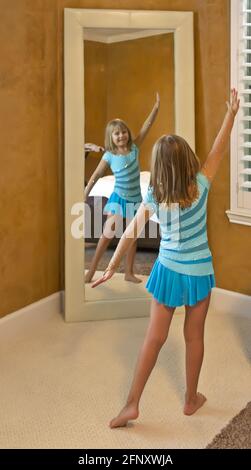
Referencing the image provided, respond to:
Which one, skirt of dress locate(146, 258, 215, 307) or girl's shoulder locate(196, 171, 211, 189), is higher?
girl's shoulder locate(196, 171, 211, 189)

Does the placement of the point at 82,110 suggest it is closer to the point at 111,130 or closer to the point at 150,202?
the point at 111,130

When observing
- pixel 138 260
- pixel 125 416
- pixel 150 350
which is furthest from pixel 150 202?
pixel 138 260

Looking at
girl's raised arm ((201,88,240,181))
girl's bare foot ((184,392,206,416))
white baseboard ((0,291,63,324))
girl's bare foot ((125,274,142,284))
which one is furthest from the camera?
girl's bare foot ((125,274,142,284))

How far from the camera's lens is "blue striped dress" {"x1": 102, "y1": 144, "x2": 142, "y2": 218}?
3.34 metres

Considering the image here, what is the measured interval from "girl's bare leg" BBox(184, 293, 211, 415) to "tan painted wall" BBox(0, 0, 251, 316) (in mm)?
1158

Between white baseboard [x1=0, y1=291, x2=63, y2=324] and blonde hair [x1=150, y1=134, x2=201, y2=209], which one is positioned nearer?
blonde hair [x1=150, y1=134, x2=201, y2=209]

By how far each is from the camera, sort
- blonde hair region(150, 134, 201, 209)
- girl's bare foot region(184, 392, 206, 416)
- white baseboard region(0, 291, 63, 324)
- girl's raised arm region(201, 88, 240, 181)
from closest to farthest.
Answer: blonde hair region(150, 134, 201, 209) < girl's raised arm region(201, 88, 240, 181) < girl's bare foot region(184, 392, 206, 416) < white baseboard region(0, 291, 63, 324)

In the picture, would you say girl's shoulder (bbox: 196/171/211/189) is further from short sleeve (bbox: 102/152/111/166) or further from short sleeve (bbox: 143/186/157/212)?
short sleeve (bbox: 102/152/111/166)

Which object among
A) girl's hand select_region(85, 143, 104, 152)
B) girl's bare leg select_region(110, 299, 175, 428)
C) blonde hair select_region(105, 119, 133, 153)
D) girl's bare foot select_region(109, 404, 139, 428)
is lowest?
girl's bare foot select_region(109, 404, 139, 428)

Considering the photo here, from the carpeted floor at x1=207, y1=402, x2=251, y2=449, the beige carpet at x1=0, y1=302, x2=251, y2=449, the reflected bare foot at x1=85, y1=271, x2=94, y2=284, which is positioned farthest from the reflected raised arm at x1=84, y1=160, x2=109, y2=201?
the carpeted floor at x1=207, y1=402, x2=251, y2=449

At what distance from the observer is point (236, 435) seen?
227 cm

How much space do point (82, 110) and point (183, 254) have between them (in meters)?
1.34

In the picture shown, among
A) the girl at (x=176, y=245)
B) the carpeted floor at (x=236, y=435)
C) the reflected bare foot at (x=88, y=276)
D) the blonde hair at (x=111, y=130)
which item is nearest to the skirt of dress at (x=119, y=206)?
the blonde hair at (x=111, y=130)

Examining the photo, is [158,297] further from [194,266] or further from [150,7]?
[150,7]
